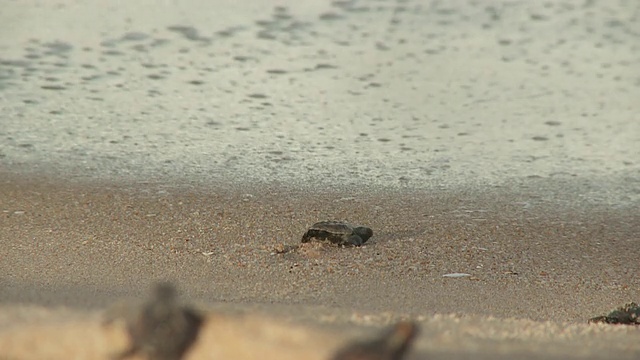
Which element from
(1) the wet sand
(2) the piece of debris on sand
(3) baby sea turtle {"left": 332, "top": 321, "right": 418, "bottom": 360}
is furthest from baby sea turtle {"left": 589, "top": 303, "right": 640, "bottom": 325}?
(2) the piece of debris on sand

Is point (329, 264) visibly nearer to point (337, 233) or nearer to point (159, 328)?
point (337, 233)

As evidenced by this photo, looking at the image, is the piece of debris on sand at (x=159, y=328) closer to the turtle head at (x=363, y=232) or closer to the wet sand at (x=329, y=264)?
the wet sand at (x=329, y=264)

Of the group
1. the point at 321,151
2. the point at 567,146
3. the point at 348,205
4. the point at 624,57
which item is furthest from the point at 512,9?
the point at 348,205

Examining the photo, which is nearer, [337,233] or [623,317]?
[623,317]

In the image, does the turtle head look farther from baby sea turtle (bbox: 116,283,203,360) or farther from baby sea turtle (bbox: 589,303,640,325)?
baby sea turtle (bbox: 116,283,203,360)

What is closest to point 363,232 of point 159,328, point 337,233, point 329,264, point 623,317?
point 337,233

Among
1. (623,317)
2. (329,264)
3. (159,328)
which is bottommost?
(329,264)

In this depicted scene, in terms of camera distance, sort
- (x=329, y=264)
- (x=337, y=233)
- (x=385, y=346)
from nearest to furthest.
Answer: (x=385, y=346)
(x=329, y=264)
(x=337, y=233)
